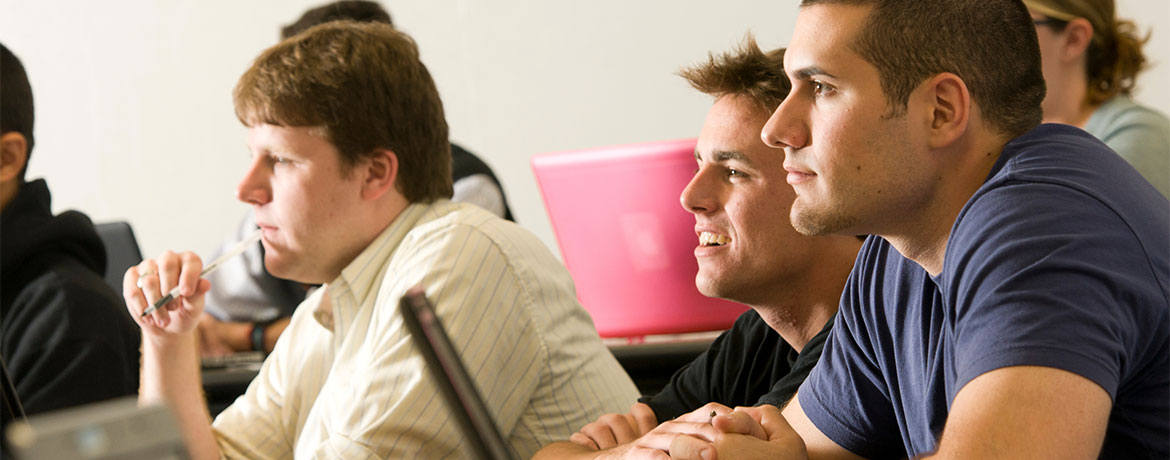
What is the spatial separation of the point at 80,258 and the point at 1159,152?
1.50 m

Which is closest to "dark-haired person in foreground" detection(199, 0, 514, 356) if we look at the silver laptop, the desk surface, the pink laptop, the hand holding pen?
the pink laptop

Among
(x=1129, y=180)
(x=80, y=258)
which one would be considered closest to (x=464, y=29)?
(x=80, y=258)

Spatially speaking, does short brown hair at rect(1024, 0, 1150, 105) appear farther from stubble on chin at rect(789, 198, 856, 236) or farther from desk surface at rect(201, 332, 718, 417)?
stubble on chin at rect(789, 198, 856, 236)

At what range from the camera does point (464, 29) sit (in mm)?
3182

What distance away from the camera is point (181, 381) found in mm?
1587

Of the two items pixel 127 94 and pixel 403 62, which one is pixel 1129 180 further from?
pixel 127 94

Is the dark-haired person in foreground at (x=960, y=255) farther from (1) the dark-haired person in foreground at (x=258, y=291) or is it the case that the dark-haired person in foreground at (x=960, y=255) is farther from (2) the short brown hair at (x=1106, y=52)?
(1) the dark-haired person in foreground at (x=258, y=291)

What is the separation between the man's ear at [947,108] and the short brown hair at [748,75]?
393 mm

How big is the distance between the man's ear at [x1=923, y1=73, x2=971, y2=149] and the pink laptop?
634 mm

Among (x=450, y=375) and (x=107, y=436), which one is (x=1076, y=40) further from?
(x=107, y=436)

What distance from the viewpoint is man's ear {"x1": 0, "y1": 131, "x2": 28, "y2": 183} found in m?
1.31

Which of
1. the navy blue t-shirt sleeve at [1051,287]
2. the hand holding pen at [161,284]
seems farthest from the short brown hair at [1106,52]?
the hand holding pen at [161,284]

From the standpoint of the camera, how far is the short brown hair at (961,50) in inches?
36.3

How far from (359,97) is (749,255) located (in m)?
0.57
